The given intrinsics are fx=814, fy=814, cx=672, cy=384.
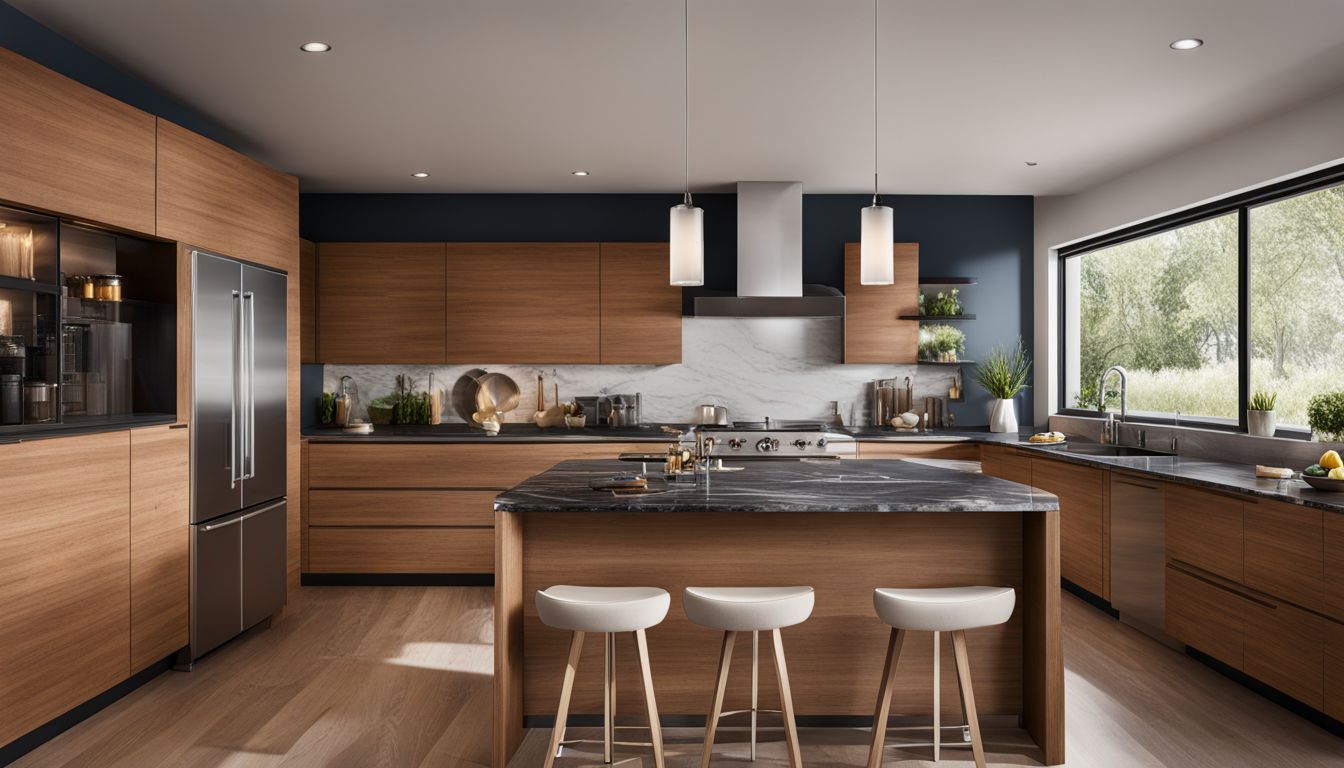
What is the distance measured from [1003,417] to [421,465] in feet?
13.4

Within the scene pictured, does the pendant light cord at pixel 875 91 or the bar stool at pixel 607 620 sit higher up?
the pendant light cord at pixel 875 91

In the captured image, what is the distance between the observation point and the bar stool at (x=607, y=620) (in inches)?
96.7

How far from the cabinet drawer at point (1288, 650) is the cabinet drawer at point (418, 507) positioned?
4.07 metres

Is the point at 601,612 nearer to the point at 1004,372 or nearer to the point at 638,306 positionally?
the point at 638,306

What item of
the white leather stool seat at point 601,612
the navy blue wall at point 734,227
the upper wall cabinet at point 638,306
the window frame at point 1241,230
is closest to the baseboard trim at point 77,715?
the white leather stool seat at point 601,612

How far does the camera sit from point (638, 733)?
2984 mm

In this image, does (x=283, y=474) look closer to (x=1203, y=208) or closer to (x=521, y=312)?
(x=521, y=312)

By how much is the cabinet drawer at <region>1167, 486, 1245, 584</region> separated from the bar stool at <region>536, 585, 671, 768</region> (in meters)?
2.50

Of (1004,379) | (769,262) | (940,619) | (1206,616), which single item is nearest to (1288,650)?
(1206,616)

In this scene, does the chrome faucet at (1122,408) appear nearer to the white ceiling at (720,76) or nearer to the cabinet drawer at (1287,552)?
the white ceiling at (720,76)

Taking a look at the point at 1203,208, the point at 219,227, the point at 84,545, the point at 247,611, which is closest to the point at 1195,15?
the point at 1203,208

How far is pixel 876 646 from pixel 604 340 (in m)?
3.29

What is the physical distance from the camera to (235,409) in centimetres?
402

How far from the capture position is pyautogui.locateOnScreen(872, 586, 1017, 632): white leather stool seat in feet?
8.11
